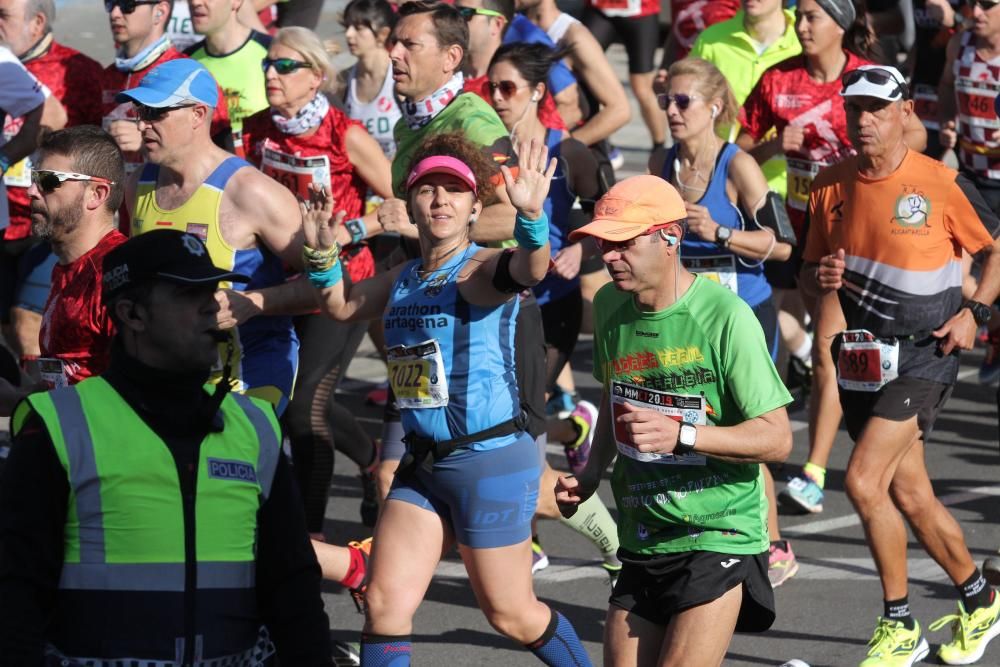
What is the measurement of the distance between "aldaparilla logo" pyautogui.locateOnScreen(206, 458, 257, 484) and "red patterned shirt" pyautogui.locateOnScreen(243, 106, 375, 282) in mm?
3819

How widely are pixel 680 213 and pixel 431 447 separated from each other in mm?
1102

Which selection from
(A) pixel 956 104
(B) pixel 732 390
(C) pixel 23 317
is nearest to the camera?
(B) pixel 732 390

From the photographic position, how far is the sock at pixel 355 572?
5.96 metres

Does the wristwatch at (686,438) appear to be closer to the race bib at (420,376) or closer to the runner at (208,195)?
the race bib at (420,376)

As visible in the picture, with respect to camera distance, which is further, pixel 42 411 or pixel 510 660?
pixel 510 660

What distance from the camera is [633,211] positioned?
14.6 ft

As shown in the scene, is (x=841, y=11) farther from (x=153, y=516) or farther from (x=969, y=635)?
(x=153, y=516)

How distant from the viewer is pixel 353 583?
5.98m

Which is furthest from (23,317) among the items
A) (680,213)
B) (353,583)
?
(680,213)

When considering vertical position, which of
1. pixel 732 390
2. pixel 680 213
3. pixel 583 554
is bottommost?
pixel 583 554

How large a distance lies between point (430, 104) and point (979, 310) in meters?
2.20

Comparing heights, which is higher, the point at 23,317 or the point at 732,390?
the point at 732,390

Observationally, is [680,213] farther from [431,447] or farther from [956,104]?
[956,104]

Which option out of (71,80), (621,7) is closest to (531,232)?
(71,80)
